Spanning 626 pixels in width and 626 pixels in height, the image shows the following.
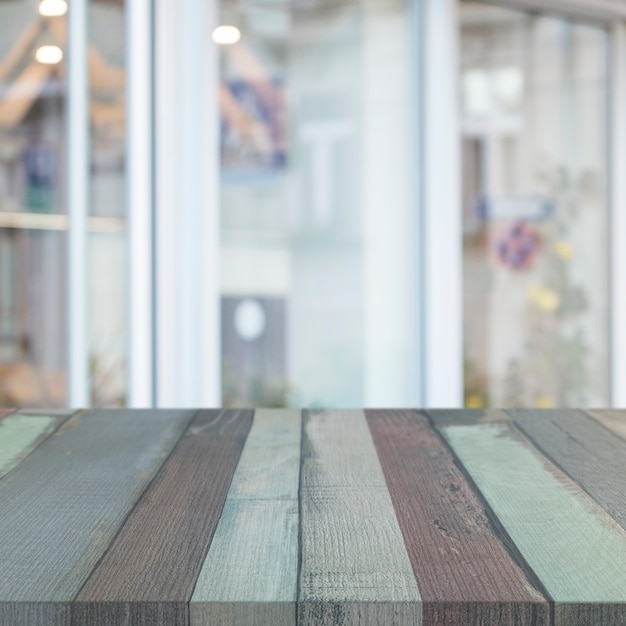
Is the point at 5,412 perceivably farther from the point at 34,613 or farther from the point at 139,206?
the point at 139,206

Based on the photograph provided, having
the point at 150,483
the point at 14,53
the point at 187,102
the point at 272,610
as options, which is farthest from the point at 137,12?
the point at 272,610

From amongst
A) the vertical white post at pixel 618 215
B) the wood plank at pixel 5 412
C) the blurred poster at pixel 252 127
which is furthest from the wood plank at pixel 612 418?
the vertical white post at pixel 618 215

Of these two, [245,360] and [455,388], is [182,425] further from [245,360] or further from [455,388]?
[455,388]

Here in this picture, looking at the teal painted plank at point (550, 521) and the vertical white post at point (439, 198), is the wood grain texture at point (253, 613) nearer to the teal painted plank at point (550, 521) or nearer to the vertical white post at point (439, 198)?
the teal painted plank at point (550, 521)

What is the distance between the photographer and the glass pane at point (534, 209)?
355 centimetres

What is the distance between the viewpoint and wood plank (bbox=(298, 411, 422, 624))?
504mm

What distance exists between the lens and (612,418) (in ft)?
3.52

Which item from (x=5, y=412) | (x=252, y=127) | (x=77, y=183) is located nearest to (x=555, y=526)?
(x=5, y=412)

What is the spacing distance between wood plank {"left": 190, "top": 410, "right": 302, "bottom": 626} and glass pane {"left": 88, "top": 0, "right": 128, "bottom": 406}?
192cm

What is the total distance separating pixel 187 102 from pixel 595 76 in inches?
75.2

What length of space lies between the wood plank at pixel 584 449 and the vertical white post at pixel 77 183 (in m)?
1.79

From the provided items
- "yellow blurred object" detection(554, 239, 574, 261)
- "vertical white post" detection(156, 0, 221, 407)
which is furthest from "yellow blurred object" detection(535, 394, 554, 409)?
"vertical white post" detection(156, 0, 221, 407)

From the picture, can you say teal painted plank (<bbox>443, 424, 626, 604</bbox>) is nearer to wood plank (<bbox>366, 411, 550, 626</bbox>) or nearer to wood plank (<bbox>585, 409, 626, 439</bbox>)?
wood plank (<bbox>366, 411, 550, 626</bbox>)

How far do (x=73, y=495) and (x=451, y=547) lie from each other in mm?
308
